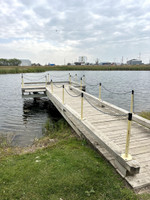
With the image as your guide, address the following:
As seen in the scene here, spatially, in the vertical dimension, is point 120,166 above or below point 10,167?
above

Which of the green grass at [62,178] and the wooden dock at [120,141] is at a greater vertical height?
the wooden dock at [120,141]

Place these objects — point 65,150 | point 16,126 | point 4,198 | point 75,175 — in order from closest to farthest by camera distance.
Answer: point 4,198 → point 75,175 → point 65,150 → point 16,126

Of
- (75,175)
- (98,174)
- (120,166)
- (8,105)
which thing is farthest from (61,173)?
(8,105)

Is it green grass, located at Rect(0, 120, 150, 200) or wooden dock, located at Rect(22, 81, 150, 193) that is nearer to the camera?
green grass, located at Rect(0, 120, 150, 200)

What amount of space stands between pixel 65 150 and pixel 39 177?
152 centimetres

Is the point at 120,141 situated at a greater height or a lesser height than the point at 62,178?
greater

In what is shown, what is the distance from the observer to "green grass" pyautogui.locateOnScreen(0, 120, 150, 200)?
3230 mm

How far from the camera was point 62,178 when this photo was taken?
3678 mm

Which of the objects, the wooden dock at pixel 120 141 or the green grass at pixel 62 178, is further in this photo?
the wooden dock at pixel 120 141

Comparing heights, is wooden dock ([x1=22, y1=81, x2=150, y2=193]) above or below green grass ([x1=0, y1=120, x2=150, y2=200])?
above

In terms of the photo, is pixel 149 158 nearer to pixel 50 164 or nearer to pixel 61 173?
pixel 61 173

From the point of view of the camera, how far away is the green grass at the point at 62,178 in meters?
3.23

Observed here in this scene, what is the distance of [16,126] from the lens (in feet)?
32.3

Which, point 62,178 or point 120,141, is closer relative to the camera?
point 62,178
